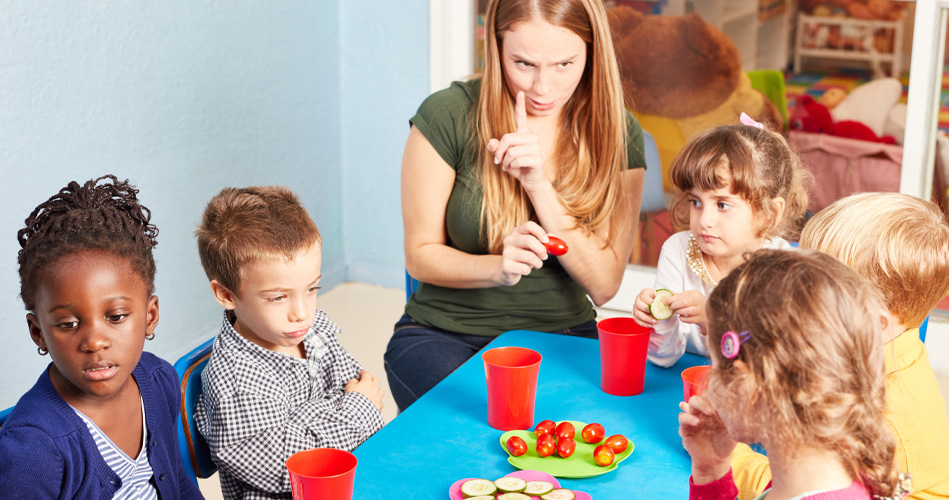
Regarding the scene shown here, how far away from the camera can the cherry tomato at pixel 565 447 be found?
3.88 ft

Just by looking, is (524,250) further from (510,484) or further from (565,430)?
(510,484)

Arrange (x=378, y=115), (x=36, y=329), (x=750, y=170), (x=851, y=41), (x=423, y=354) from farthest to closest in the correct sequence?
1. (x=378, y=115)
2. (x=851, y=41)
3. (x=423, y=354)
4. (x=750, y=170)
5. (x=36, y=329)

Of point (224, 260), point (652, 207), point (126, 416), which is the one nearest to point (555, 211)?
point (224, 260)

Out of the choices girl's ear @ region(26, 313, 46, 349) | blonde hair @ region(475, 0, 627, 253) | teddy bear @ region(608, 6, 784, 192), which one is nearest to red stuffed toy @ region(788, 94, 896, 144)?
teddy bear @ region(608, 6, 784, 192)

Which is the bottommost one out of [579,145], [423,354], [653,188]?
[423,354]

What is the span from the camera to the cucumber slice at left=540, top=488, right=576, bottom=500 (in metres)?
1.07

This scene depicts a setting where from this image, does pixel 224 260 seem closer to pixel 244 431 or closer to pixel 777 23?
pixel 244 431

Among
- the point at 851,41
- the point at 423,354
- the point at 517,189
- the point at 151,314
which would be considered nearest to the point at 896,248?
the point at 517,189

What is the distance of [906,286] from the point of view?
1262 millimetres

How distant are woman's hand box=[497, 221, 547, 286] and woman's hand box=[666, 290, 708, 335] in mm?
247

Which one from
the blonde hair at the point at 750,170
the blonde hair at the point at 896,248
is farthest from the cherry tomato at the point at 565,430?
the blonde hair at the point at 750,170

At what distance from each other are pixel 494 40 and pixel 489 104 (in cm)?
13

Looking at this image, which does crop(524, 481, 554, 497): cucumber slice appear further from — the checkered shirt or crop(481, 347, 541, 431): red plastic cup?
the checkered shirt

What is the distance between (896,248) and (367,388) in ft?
2.86
